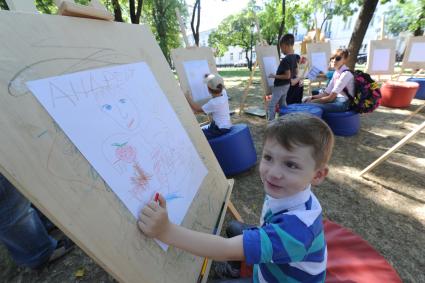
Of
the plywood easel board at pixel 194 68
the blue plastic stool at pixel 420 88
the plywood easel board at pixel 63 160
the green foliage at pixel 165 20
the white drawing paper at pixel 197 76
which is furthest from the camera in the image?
the green foliage at pixel 165 20

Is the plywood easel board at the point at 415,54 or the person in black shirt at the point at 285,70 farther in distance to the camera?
the plywood easel board at the point at 415,54

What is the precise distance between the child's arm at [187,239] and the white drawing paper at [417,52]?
757 centimetres

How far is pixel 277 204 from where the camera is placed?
0.94m

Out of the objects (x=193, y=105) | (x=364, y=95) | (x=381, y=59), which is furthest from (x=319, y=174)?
(x=381, y=59)

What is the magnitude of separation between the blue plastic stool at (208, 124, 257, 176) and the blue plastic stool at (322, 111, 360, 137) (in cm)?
187

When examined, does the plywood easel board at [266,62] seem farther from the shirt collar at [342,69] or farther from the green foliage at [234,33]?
the green foliage at [234,33]

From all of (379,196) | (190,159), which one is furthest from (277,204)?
(379,196)

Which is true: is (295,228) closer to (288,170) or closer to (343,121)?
(288,170)

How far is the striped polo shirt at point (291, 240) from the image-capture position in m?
0.81

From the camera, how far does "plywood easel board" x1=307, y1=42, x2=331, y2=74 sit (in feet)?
19.6

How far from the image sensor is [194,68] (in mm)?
3480

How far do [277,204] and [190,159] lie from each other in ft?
1.92

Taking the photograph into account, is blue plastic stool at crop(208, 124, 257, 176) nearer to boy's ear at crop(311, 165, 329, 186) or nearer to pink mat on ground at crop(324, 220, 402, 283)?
pink mat on ground at crop(324, 220, 402, 283)

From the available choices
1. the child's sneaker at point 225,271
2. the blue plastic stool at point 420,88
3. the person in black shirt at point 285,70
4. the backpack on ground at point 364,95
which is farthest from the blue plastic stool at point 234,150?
the blue plastic stool at point 420,88
